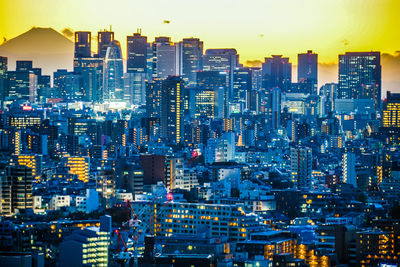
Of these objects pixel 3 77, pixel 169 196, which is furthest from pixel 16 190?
pixel 3 77

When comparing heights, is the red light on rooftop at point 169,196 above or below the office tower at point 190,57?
below

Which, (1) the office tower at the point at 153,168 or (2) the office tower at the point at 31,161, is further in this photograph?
(2) the office tower at the point at 31,161

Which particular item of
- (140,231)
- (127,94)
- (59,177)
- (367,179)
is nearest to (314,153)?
(367,179)

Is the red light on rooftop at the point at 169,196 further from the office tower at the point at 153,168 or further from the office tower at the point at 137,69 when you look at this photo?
the office tower at the point at 137,69

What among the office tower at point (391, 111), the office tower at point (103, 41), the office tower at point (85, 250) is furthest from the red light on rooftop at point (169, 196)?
the office tower at point (103, 41)

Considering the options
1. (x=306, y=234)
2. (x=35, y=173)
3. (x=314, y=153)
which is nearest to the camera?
(x=306, y=234)

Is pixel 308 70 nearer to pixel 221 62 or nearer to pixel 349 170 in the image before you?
pixel 221 62

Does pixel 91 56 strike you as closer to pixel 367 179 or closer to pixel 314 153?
pixel 314 153
